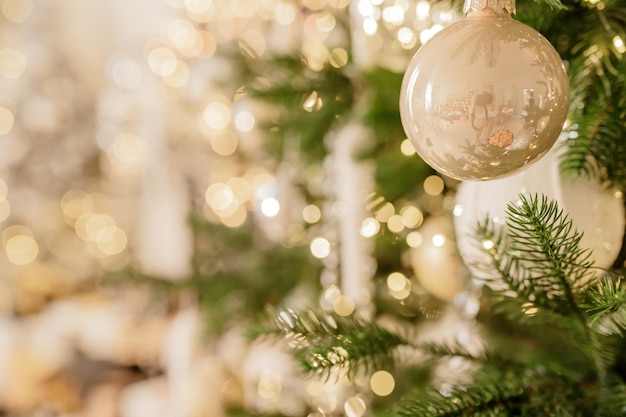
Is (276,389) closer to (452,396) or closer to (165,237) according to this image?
(452,396)

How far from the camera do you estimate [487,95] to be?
11.0 inches

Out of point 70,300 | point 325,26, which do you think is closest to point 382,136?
point 325,26

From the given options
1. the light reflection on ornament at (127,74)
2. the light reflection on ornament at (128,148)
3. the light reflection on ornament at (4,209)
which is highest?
the light reflection on ornament at (127,74)

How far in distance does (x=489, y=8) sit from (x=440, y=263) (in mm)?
308

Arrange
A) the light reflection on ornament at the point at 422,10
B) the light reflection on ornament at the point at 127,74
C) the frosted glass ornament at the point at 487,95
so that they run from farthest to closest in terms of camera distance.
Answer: the light reflection on ornament at the point at 127,74 < the light reflection on ornament at the point at 422,10 < the frosted glass ornament at the point at 487,95

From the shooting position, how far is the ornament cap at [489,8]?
30 centimetres

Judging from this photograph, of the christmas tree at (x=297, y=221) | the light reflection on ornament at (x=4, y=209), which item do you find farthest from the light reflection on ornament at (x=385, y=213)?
the light reflection on ornament at (x=4, y=209)

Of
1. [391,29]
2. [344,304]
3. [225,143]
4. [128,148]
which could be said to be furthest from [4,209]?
[391,29]

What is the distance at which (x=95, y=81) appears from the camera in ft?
6.16

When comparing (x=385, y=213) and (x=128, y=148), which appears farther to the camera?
(x=128, y=148)

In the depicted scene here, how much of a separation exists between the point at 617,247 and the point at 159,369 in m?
1.38

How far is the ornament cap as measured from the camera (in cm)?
30

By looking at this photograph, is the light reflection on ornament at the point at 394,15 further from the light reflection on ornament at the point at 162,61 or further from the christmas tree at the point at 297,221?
the light reflection on ornament at the point at 162,61

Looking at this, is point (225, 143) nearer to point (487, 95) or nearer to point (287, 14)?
point (287, 14)
